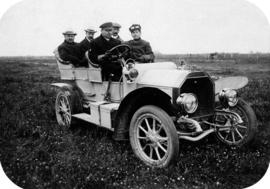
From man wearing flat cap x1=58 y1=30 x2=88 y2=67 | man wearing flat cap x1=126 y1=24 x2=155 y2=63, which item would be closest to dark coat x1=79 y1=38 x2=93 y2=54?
man wearing flat cap x1=58 y1=30 x2=88 y2=67

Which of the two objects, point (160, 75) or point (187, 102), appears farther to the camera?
point (160, 75)

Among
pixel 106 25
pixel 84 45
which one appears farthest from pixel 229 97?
pixel 84 45

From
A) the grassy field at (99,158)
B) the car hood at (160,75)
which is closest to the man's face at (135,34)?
the grassy field at (99,158)

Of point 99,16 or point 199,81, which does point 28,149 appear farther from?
point 199,81

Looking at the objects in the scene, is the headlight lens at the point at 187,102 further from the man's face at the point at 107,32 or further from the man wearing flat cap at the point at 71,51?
the man wearing flat cap at the point at 71,51

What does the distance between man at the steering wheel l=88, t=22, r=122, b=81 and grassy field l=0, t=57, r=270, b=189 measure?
1.12 metres

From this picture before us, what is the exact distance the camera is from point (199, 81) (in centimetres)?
427

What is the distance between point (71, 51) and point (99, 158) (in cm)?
310

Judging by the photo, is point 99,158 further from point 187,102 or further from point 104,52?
point 104,52

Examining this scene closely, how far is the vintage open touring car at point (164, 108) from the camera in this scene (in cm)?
373

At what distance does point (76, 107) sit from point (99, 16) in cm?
193

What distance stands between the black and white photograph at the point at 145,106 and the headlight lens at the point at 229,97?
2 centimetres

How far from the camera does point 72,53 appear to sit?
21.0 ft

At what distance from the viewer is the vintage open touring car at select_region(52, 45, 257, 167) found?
3729 mm
